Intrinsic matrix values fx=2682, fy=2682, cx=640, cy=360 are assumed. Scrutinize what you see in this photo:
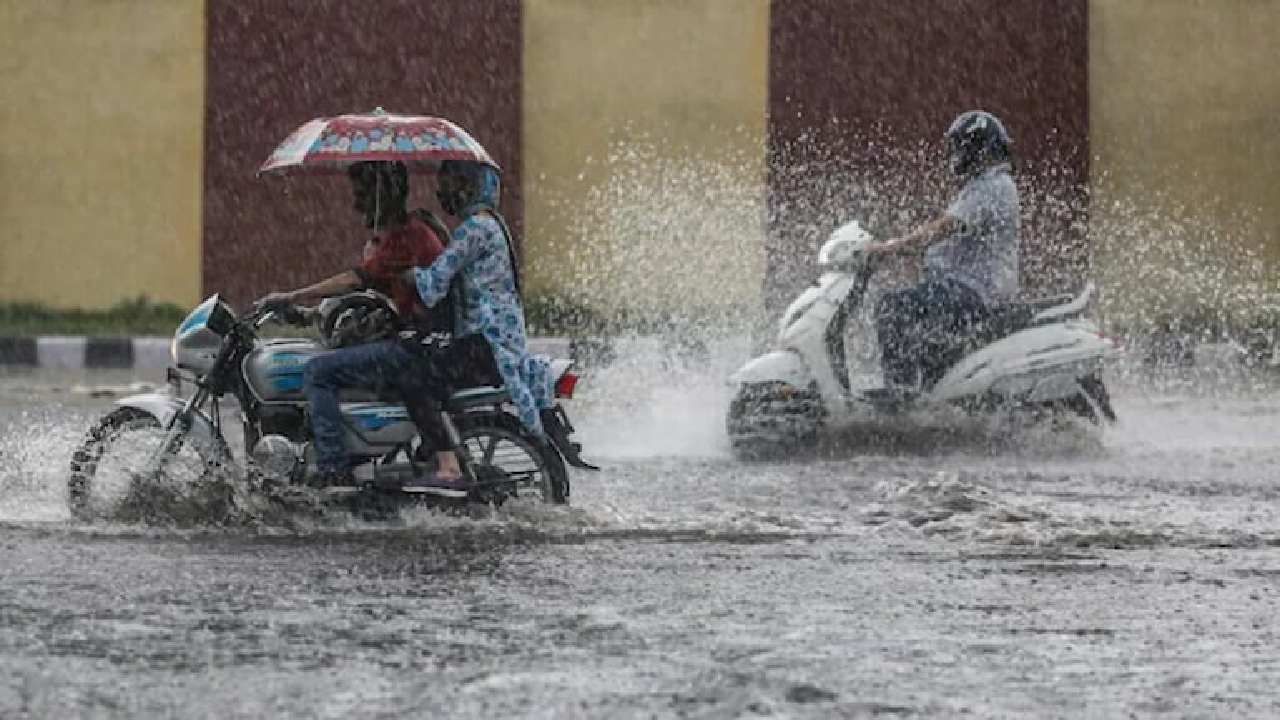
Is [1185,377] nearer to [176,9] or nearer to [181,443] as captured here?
[176,9]

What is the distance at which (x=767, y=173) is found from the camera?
1866cm

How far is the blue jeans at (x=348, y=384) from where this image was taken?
8.07 meters

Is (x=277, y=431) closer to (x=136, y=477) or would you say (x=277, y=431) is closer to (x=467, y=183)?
(x=136, y=477)

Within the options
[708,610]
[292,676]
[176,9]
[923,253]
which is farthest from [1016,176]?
[292,676]

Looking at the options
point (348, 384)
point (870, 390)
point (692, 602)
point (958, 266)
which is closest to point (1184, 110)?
point (958, 266)

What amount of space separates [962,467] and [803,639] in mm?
4580

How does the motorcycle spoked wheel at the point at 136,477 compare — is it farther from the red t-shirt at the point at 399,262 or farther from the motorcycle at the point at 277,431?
the red t-shirt at the point at 399,262

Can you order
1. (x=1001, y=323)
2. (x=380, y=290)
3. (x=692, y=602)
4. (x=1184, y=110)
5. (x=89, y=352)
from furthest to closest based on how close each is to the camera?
(x=1184, y=110) → (x=89, y=352) → (x=1001, y=323) → (x=380, y=290) → (x=692, y=602)

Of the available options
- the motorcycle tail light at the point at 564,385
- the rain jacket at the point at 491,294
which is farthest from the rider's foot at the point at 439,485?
the motorcycle tail light at the point at 564,385

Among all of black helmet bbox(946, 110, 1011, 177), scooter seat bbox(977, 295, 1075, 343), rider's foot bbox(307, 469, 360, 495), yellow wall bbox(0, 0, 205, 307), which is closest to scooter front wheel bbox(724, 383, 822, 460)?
scooter seat bbox(977, 295, 1075, 343)

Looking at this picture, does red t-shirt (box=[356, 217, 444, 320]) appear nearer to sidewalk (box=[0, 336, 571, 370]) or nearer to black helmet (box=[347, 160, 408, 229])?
black helmet (box=[347, 160, 408, 229])

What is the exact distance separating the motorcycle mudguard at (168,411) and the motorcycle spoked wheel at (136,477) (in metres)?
0.02

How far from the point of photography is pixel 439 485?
8.20 m

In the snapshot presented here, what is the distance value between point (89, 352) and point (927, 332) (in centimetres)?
800
